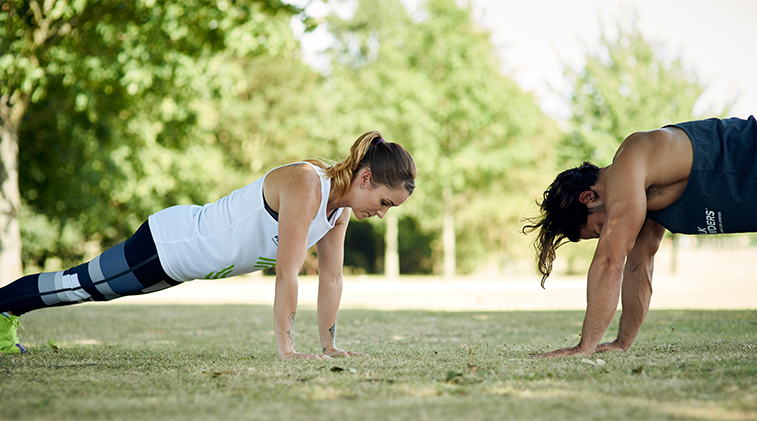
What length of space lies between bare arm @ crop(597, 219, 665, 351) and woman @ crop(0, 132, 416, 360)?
1.68m

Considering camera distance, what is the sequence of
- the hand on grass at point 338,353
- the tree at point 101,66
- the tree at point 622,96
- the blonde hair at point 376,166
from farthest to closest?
1. the tree at point 622,96
2. the tree at point 101,66
3. the hand on grass at point 338,353
4. the blonde hair at point 376,166

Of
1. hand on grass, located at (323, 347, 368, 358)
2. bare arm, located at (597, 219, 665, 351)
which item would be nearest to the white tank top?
hand on grass, located at (323, 347, 368, 358)

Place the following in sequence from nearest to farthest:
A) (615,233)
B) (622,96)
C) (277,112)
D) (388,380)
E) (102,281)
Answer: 1. (388,380)
2. (615,233)
3. (102,281)
4. (622,96)
5. (277,112)

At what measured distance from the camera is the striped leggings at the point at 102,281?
3.87 metres

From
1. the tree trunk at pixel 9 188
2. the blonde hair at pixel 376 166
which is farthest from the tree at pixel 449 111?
the blonde hair at pixel 376 166

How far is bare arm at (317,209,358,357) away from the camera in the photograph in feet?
14.0

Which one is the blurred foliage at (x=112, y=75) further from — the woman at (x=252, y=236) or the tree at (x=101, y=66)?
the woman at (x=252, y=236)

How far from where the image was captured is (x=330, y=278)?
4285 mm

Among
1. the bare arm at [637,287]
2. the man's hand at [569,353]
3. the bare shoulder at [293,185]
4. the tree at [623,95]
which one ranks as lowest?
the man's hand at [569,353]

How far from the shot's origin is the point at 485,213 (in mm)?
25719

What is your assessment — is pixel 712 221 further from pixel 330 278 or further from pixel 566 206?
pixel 330 278

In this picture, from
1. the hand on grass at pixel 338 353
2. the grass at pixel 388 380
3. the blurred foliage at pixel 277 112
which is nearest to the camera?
the grass at pixel 388 380

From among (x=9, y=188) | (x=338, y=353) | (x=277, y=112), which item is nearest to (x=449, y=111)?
(x=277, y=112)

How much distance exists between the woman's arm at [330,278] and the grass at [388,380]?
360mm
